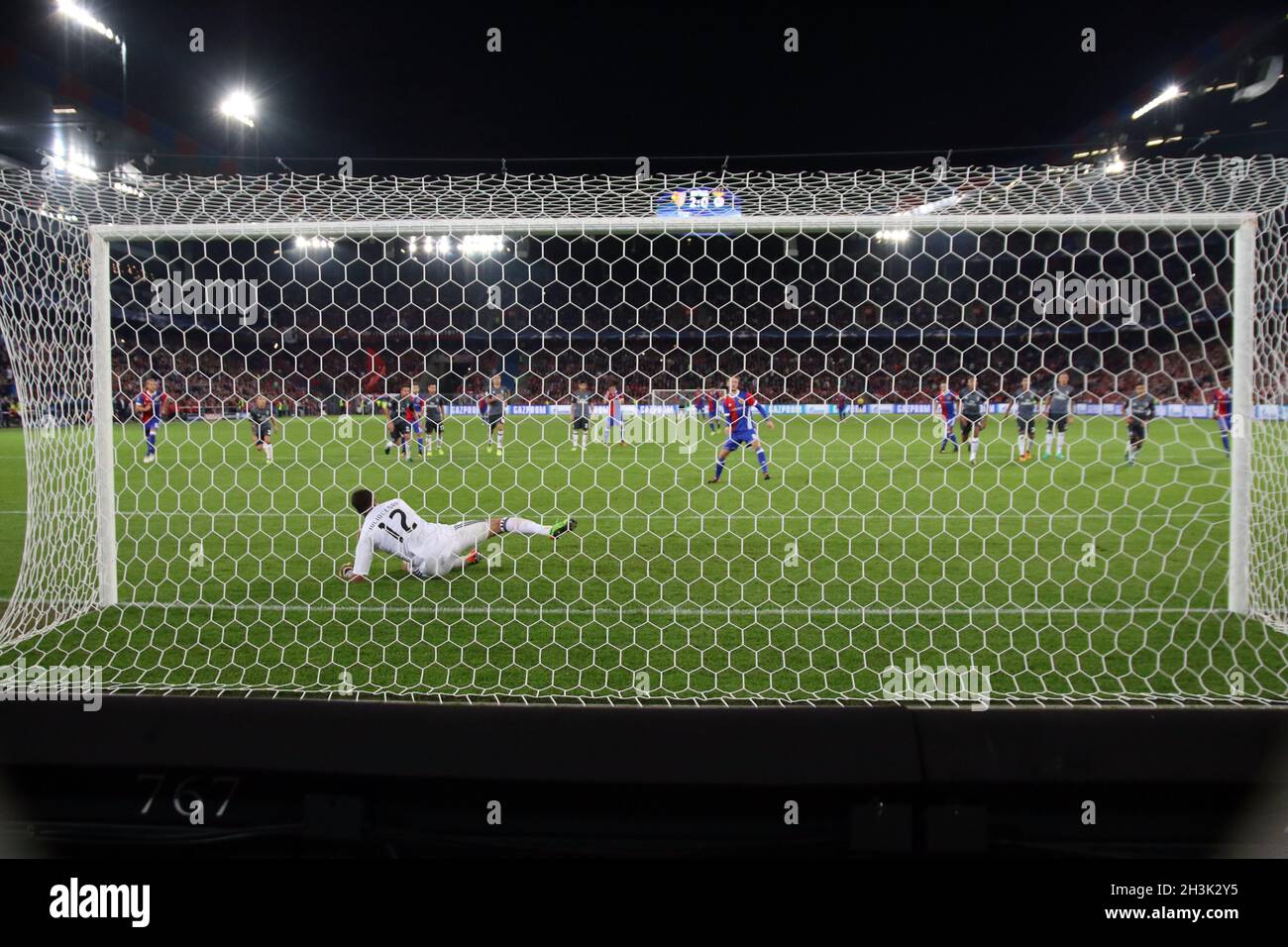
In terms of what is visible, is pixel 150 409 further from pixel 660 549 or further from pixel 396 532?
pixel 660 549

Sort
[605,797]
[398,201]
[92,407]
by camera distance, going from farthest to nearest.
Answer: [92,407], [398,201], [605,797]

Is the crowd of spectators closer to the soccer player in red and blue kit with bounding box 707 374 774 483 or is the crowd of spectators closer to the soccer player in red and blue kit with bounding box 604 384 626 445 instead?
the soccer player in red and blue kit with bounding box 604 384 626 445

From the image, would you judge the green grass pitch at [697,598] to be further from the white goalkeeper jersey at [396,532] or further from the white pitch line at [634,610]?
the white goalkeeper jersey at [396,532]

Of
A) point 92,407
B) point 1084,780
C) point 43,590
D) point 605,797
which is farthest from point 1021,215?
point 43,590

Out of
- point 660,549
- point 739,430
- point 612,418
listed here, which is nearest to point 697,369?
point 739,430

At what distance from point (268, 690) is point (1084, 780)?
274cm

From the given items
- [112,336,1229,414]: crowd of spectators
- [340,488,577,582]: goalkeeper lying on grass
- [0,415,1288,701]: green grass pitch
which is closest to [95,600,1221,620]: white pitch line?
[0,415,1288,701]: green grass pitch

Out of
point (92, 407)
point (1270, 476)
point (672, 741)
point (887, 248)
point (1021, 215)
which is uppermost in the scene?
point (887, 248)

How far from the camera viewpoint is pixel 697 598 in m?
4.63

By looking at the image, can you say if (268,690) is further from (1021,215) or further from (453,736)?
(1021,215)

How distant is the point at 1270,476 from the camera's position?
4.39 meters

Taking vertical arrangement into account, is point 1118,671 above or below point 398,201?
below
